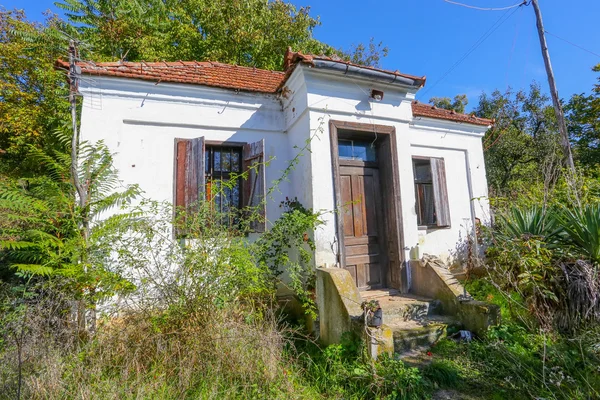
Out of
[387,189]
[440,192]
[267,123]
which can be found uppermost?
[267,123]

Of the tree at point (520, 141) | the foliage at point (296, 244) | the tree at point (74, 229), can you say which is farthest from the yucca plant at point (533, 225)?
the tree at point (520, 141)

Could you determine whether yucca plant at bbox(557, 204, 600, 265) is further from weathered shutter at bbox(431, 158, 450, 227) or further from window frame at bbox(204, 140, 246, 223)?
window frame at bbox(204, 140, 246, 223)

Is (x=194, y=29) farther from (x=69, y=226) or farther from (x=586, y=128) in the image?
(x=586, y=128)

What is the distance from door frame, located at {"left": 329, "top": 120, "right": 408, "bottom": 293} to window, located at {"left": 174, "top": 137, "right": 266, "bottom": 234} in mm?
1296

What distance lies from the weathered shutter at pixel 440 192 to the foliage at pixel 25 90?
10539mm

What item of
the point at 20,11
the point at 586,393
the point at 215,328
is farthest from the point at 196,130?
the point at 20,11

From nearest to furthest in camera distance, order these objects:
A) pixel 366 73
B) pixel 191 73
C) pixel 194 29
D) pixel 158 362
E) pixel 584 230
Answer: pixel 158 362 < pixel 584 230 < pixel 366 73 < pixel 191 73 < pixel 194 29

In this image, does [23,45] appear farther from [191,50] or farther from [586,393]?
[586,393]

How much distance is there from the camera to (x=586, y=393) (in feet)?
8.57

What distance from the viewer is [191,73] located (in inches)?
228

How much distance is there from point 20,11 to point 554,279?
18533 millimetres

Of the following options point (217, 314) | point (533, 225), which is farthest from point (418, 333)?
point (217, 314)

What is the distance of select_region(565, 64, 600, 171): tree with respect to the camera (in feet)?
42.7

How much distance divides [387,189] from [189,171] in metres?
3.62
